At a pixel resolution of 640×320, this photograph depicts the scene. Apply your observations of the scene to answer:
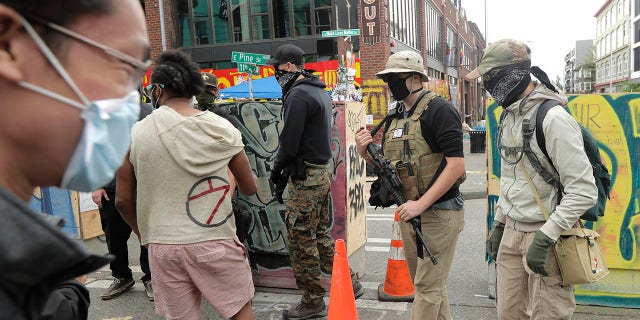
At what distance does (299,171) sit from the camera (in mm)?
3795

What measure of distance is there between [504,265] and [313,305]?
1.75 metres

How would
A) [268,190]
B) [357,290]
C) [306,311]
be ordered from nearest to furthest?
[306,311], [357,290], [268,190]

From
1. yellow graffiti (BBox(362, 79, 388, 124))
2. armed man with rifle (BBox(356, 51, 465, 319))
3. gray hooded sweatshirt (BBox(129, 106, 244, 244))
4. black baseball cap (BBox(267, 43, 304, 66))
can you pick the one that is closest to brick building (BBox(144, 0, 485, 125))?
yellow graffiti (BBox(362, 79, 388, 124))

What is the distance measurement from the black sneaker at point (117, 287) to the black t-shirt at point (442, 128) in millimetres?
3538

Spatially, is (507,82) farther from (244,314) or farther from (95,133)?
(95,133)

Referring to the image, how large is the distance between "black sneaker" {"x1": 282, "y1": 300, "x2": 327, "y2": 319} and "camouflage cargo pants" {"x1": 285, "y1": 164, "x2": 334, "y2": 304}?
4cm

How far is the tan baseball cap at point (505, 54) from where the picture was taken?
277cm

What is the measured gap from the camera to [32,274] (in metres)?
0.83

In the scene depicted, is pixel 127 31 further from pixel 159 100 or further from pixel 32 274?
pixel 159 100

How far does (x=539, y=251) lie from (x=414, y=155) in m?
0.94

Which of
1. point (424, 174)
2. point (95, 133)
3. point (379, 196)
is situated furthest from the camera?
point (379, 196)

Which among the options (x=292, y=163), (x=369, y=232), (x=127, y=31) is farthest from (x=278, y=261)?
(x=127, y=31)

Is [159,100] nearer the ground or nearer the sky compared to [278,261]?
nearer the sky

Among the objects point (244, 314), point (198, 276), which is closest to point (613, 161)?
point (244, 314)
